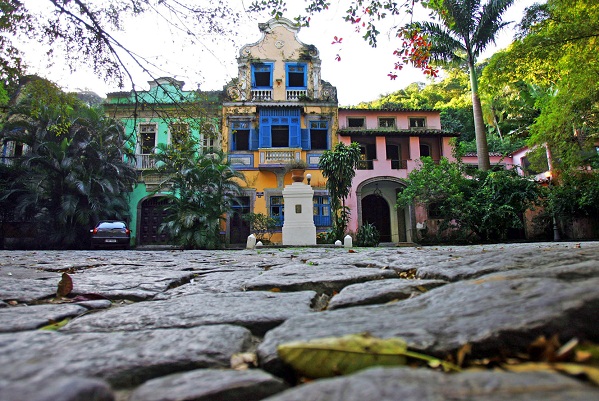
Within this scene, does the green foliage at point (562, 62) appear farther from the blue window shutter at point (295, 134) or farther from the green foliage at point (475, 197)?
the blue window shutter at point (295, 134)

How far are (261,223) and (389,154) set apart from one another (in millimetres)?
7859

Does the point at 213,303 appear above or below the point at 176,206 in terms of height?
below

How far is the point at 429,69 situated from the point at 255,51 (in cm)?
1621

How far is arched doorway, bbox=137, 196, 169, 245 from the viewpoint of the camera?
18016mm

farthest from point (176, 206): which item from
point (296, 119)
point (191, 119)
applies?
point (191, 119)

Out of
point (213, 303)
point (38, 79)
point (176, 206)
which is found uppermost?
point (38, 79)

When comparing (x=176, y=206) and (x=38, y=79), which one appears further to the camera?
(x=176, y=206)

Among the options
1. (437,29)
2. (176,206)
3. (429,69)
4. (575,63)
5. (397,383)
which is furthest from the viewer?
(437,29)

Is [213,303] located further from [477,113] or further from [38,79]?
[477,113]

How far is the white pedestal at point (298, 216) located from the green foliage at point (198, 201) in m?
3.20

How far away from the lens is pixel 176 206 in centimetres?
1380

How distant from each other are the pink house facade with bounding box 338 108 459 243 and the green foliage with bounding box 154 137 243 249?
653cm

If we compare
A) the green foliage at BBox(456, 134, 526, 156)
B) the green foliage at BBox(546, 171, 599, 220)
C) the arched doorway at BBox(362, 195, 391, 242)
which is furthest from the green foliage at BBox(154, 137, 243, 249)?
the green foliage at BBox(456, 134, 526, 156)

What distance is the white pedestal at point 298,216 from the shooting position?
1140cm
